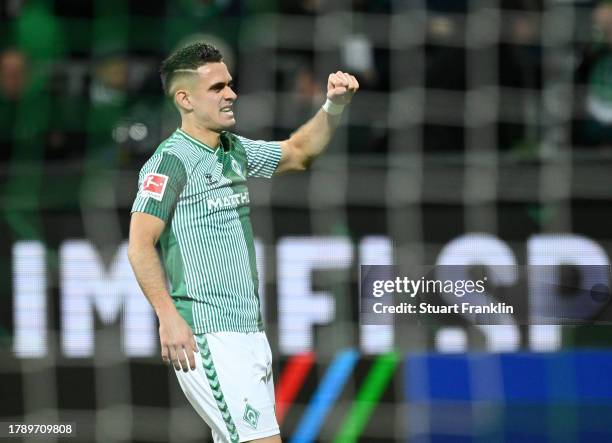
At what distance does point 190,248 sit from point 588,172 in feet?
7.27

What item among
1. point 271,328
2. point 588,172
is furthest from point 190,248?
point 588,172

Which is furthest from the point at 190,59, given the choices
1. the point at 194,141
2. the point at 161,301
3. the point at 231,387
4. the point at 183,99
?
the point at 231,387

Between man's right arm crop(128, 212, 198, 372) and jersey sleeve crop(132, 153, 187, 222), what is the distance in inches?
2.4

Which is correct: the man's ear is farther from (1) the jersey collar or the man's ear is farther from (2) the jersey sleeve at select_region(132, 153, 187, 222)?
(2) the jersey sleeve at select_region(132, 153, 187, 222)

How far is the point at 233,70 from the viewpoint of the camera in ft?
20.7

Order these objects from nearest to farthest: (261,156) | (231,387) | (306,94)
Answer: (231,387) < (261,156) < (306,94)

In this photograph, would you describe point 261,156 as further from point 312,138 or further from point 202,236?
point 202,236

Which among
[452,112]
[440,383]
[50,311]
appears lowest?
[440,383]

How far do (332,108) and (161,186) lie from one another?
0.69m

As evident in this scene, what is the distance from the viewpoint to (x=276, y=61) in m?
6.30

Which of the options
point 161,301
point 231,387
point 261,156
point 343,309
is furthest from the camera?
point 343,309

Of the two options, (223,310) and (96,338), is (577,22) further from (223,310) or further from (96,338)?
(223,310)

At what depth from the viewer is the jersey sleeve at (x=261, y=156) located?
3.96m

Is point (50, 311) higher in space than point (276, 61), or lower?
lower
